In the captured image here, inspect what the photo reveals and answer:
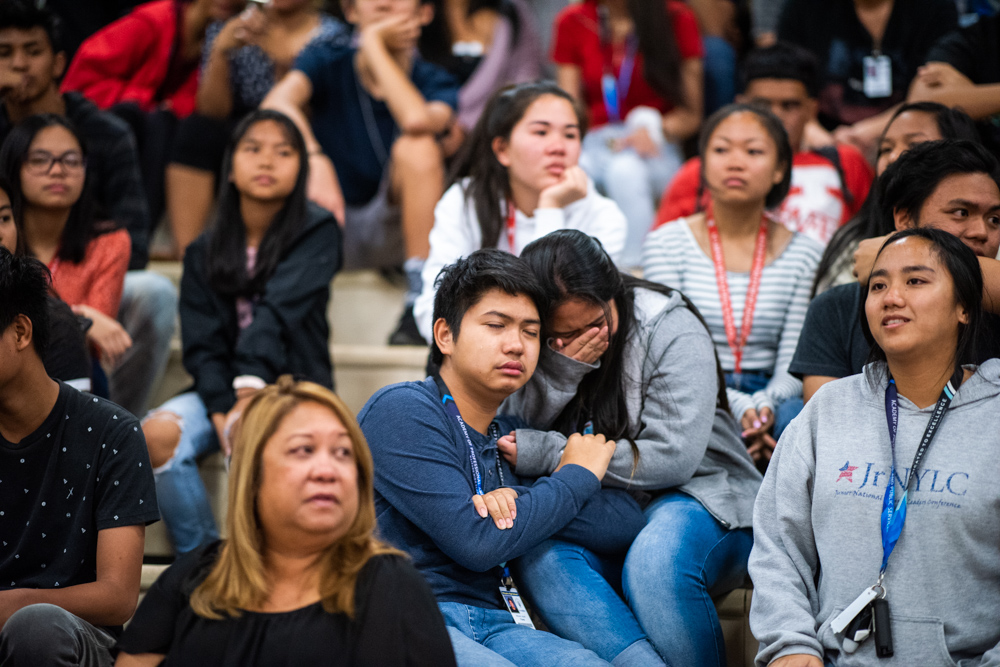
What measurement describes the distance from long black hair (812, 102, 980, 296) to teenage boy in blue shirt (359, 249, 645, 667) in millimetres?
968

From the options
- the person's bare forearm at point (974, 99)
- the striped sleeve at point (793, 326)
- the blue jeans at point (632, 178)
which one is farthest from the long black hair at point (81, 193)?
the person's bare forearm at point (974, 99)

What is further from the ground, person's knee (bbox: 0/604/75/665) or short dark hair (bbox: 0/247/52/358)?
short dark hair (bbox: 0/247/52/358)

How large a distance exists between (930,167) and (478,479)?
126 cm

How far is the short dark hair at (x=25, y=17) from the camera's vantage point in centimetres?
306

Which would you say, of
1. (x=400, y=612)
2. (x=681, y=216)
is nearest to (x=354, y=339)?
(x=681, y=216)

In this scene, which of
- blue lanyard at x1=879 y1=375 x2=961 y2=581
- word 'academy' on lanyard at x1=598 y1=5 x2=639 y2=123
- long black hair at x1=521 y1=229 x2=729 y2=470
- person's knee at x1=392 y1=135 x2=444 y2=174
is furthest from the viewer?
word 'academy' on lanyard at x1=598 y1=5 x2=639 y2=123

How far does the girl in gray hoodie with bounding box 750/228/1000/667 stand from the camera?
1.63 m

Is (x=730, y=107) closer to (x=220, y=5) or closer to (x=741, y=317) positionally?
(x=741, y=317)

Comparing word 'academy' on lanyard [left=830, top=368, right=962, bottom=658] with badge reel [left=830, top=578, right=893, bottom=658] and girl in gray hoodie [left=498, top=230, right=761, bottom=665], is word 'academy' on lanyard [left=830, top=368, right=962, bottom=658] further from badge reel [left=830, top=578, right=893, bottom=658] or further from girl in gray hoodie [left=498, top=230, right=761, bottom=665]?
girl in gray hoodie [left=498, top=230, right=761, bottom=665]

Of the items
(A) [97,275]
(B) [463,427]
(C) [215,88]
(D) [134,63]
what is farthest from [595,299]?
(D) [134,63]

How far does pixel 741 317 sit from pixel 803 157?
91 cm

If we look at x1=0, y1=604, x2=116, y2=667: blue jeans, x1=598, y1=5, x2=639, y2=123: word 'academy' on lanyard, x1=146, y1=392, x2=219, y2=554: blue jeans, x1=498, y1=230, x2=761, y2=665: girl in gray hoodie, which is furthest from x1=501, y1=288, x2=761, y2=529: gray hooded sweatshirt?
x1=598, y1=5, x2=639, y2=123: word 'academy' on lanyard

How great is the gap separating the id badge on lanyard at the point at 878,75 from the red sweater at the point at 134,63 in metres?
2.80

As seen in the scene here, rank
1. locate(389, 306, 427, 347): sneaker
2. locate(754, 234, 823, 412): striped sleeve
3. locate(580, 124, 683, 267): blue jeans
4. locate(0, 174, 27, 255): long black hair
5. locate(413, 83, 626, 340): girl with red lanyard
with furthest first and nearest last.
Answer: locate(580, 124, 683, 267): blue jeans < locate(389, 306, 427, 347): sneaker < locate(413, 83, 626, 340): girl with red lanyard < locate(754, 234, 823, 412): striped sleeve < locate(0, 174, 27, 255): long black hair
